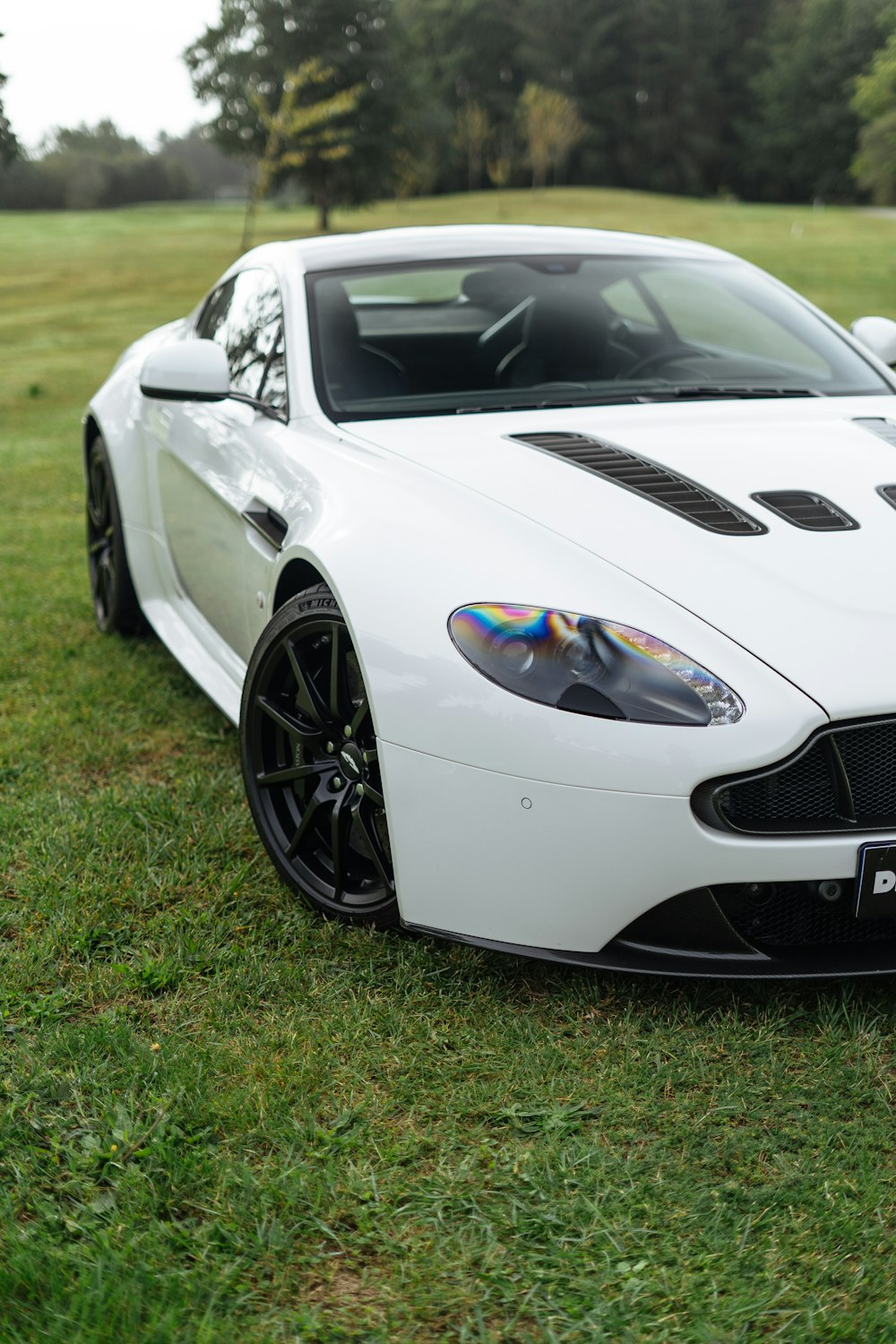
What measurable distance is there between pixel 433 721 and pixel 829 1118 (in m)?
0.91

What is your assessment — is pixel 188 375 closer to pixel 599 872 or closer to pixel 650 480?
pixel 650 480

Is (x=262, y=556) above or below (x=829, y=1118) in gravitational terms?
above

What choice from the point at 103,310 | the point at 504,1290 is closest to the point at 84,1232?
the point at 504,1290

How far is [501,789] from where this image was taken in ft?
7.34

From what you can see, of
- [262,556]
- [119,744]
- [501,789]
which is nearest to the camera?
[501,789]

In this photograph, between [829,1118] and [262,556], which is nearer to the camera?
[829,1118]

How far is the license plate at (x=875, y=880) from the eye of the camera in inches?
84.7

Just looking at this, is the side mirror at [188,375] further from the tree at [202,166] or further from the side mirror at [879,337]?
the tree at [202,166]

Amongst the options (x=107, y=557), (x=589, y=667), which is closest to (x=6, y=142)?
(x=107, y=557)

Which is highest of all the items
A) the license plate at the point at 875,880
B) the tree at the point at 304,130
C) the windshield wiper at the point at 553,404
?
the tree at the point at 304,130

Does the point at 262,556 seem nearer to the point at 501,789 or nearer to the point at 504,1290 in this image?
the point at 501,789

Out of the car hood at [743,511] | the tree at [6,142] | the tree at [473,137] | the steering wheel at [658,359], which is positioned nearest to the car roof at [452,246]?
the steering wheel at [658,359]

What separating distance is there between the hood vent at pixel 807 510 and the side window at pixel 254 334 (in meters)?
1.33

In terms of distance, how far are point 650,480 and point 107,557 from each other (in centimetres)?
262
